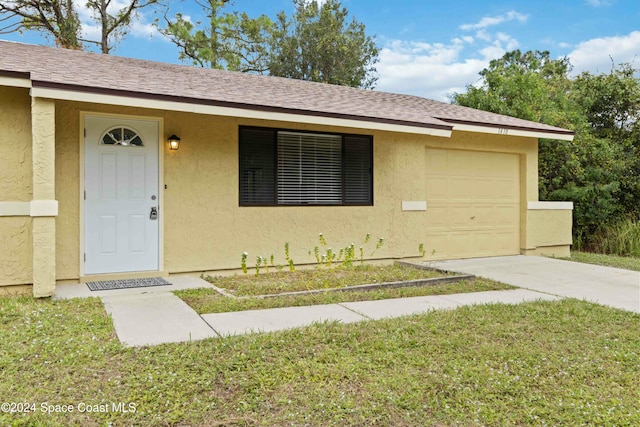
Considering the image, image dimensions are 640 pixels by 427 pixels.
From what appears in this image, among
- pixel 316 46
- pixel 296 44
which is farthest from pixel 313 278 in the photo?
pixel 296 44

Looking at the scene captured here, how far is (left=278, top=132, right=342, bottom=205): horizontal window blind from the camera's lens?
7.91 m

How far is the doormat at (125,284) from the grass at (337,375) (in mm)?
1502

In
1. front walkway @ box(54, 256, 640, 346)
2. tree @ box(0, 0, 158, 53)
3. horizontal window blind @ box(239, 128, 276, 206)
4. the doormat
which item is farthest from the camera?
tree @ box(0, 0, 158, 53)

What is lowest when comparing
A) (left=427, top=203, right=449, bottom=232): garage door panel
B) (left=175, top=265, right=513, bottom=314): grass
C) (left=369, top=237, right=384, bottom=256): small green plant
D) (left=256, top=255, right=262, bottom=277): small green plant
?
(left=175, top=265, right=513, bottom=314): grass

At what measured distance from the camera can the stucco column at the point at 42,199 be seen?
216 inches

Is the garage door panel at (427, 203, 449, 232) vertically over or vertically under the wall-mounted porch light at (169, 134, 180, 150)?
under

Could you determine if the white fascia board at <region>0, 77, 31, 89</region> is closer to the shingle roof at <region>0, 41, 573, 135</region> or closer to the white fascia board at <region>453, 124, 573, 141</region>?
the shingle roof at <region>0, 41, 573, 135</region>

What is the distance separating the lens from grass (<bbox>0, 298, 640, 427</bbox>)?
115 inches

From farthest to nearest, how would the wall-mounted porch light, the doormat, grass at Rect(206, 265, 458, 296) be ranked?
the wall-mounted porch light → grass at Rect(206, 265, 458, 296) → the doormat

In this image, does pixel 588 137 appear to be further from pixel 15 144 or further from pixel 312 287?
pixel 15 144

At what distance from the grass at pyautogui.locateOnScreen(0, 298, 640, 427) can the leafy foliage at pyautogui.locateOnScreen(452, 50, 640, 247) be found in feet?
30.9

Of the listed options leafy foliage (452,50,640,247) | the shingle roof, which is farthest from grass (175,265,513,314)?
leafy foliage (452,50,640,247)

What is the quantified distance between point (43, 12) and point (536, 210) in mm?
18534

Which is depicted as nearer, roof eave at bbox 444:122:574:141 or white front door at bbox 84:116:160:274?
white front door at bbox 84:116:160:274
